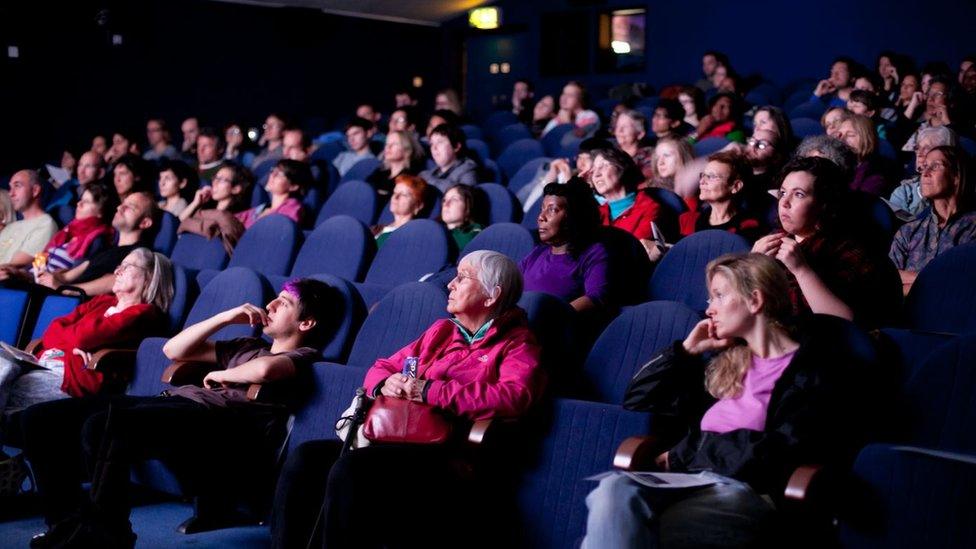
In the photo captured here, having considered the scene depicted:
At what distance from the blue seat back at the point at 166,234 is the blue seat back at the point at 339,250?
1.04m

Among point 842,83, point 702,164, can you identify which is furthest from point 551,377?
point 842,83

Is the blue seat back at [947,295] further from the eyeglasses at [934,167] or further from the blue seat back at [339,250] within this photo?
the blue seat back at [339,250]

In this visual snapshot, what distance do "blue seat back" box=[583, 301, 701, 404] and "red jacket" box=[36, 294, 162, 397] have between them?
1.68 meters

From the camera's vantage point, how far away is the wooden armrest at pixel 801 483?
194cm

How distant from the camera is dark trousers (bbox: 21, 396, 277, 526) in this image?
2762mm

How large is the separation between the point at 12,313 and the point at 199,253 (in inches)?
35.2

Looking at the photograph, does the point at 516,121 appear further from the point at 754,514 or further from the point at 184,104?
the point at 754,514

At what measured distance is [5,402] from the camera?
342 centimetres

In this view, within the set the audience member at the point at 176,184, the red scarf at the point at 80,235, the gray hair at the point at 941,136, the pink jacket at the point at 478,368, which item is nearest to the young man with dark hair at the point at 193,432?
the pink jacket at the point at 478,368

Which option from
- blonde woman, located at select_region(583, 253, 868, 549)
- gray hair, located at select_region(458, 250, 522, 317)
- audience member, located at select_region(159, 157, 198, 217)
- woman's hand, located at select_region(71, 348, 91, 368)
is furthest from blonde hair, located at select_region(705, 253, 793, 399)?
audience member, located at select_region(159, 157, 198, 217)

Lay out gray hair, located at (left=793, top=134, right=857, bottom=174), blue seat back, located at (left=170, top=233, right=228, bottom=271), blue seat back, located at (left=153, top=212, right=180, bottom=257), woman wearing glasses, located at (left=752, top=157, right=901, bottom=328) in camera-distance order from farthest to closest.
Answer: blue seat back, located at (left=153, top=212, right=180, bottom=257), blue seat back, located at (left=170, top=233, right=228, bottom=271), gray hair, located at (left=793, top=134, right=857, bottom=174), woman wearing glasses, located at (left=752, top=157, right=901, bottom=328)

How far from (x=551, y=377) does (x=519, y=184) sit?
8.89 feet

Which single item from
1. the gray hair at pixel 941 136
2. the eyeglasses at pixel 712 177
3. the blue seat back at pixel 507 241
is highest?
the gray hair at pixel 941 136

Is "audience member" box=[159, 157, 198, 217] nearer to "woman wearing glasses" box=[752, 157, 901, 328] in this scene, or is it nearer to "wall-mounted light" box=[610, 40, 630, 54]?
"woman wearing glasses" box=[752, 157, 901, 328]
